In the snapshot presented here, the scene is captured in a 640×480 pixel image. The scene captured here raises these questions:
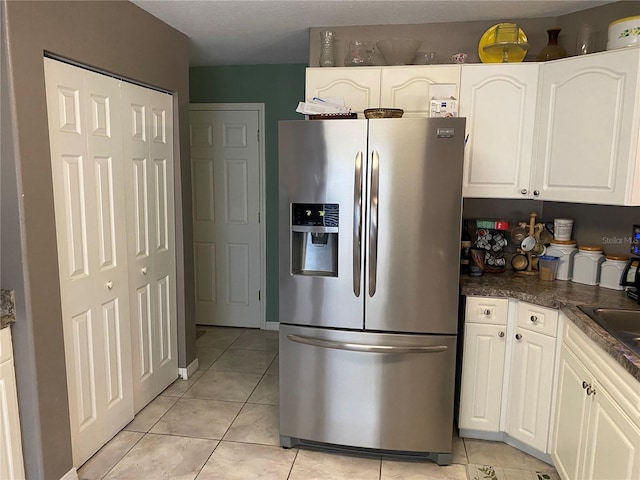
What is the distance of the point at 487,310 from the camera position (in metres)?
2.46

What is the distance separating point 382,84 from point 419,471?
6.96 feet

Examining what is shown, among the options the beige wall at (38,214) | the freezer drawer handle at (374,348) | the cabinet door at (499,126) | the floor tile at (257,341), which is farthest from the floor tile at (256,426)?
the cabinet door at (499,126)

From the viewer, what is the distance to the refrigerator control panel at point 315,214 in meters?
2.32

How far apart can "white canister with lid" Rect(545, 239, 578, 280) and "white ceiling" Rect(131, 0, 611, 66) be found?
1305mm

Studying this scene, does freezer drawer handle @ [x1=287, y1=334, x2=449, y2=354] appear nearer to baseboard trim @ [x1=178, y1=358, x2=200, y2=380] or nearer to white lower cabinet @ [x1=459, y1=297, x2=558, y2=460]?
white lower cabinet @ [x1=459, y1=297, x2=558, y2=460]

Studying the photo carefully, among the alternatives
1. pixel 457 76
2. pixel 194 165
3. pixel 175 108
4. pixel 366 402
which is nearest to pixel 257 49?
pixel 175 108

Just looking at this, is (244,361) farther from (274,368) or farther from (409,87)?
(409,87)

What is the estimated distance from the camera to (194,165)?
4.29 m

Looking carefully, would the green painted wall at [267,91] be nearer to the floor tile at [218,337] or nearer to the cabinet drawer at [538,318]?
the floor tile at [218,337]

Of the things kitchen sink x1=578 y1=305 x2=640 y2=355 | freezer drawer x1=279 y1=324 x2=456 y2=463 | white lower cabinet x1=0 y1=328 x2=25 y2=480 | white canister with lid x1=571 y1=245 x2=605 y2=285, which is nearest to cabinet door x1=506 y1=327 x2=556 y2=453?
kitchen sink x1=578 y1=305 x2=640 y2=355

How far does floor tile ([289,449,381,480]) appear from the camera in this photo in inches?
92.4

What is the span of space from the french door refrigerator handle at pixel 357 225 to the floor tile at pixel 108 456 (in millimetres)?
1515

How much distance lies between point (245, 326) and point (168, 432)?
181 cm

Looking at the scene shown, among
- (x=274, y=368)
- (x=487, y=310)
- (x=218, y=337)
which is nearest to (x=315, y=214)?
(x=487, y=310)
